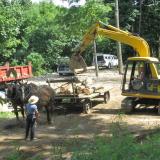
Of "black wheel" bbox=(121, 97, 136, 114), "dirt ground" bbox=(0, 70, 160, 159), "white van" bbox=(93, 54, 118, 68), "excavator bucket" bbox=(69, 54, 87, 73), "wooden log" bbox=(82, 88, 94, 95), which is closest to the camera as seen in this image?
"dirt ground" bbox=(0, 70, 160, 159)

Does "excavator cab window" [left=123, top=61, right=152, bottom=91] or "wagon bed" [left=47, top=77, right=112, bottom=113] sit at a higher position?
"excavator cab window" [left=123, top=61, right=152, bottom=91]

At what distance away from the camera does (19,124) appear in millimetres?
18094

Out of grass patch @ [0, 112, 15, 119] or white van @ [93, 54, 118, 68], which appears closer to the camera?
grass patch @ [0, 112, 15, 119]

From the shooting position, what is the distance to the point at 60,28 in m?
44.8

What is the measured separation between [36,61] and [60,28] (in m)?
4.26

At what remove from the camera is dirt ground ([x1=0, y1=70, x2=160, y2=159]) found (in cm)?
1469

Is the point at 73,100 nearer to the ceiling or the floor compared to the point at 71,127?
nearer to the ceiling

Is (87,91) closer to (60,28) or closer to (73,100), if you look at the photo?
(73,100)

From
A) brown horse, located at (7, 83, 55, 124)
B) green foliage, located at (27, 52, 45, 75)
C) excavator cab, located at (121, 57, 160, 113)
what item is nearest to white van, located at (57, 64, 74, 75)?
green foliage, located at (27, 52, 45, 75)

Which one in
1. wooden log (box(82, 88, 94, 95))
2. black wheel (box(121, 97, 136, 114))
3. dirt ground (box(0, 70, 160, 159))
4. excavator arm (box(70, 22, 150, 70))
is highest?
excavator arm (box(70, 22, 150, 70))

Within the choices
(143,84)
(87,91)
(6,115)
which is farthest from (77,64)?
(6,115)

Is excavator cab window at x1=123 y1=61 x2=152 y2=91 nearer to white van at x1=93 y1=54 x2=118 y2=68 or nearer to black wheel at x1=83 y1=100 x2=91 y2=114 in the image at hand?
black wheel at x1=83 y1=100 x2=91 y2=114

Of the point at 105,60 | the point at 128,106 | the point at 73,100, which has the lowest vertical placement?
the point at 128,106

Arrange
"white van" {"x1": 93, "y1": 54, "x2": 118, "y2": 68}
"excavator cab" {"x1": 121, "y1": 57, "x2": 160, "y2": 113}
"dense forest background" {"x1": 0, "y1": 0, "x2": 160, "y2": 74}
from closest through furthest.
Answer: "excavator cab" {"x1": 121, "y1": 57, "x2": 160, "y2": 113}, "dense forest background" {"x1": 0, "y1": 0, "x2": 160, "y2": 74}, "white van" {"x1": 93, "y1": 54, "x2": 118, "y2": 68}
